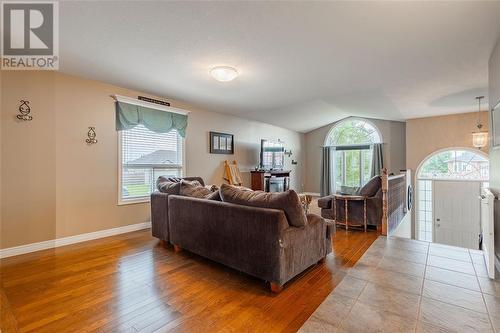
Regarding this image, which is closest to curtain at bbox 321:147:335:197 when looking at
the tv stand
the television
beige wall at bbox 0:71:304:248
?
the tv stand

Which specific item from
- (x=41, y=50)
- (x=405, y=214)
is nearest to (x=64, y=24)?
(x=41, y=50)

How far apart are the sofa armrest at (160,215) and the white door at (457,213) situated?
6.65 metres

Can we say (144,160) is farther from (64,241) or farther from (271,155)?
(271,155)

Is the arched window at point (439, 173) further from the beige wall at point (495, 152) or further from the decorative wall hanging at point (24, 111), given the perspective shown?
the decorative wall hanging at point (24, 111)

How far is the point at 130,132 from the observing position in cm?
439

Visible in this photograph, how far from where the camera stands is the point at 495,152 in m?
2.93

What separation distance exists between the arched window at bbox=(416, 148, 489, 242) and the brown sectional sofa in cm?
508

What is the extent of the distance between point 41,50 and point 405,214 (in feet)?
24.4

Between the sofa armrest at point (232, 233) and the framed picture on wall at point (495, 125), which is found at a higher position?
the framed picture on wall at point (495, 125)

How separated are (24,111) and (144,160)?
1.80m

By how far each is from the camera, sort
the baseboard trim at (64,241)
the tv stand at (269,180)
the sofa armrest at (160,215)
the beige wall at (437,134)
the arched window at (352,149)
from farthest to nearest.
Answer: the arched window at (352,149), the tv stand at (269,180), the beige wall at (437,134), the sofa armrest at (160,215), the baseboard trim at (64,241)

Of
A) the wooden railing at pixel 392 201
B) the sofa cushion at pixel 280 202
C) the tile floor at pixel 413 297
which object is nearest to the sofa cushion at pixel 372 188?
the wooden railing at pixel 392 201

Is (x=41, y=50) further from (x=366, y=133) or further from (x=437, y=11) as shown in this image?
(x=366, y=133)

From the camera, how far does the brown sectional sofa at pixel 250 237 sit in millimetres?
2182
